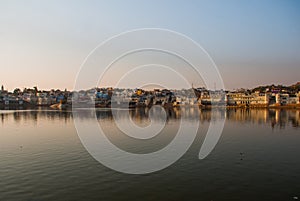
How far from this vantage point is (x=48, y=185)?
1120cm

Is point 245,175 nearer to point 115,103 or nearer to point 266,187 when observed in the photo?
point 266,187

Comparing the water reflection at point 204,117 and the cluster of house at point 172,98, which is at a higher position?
the cluster of house at point 172,98

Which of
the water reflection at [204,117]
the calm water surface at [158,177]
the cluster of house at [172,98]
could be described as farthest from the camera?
the cluster of house at [172,98]

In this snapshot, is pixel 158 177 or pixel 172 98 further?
pixel 172 98

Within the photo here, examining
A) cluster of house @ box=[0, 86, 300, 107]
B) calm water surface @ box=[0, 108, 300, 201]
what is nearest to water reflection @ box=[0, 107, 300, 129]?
calm water surface @ box=[0, 108, 300, 201]

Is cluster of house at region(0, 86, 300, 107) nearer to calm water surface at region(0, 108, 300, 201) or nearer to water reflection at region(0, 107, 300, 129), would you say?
water reflection at region(0, 107, 300, 129)

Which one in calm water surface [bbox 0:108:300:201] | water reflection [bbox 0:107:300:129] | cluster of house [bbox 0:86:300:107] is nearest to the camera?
calm water surface [bbox 0:108:300:201]

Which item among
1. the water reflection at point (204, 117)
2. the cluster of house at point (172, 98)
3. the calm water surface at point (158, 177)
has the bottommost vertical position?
the calm water surface at point (158, 177)

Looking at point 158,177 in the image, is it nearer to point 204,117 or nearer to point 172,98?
point 204,117

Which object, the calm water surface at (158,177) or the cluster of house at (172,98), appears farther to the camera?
the cluster of house at (172,98)

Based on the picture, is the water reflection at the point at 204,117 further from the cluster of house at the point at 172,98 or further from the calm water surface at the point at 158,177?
the cluster of house at the point at 172,98

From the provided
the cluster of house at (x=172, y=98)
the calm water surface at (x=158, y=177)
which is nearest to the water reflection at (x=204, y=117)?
the calm water surface at (x=158, y=177)

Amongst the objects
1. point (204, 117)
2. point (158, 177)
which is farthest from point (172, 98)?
point (158, 177)

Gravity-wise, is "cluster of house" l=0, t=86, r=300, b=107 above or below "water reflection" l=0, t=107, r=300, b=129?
above
